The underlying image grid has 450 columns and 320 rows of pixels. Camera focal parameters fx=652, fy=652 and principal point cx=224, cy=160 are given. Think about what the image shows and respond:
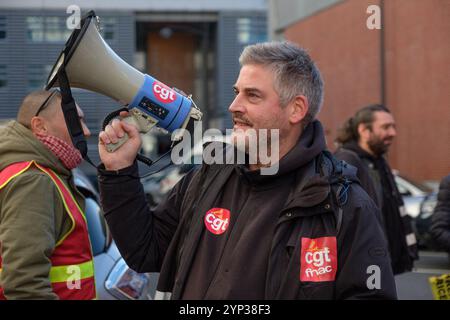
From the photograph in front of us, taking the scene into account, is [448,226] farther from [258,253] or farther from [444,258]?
[444,258]

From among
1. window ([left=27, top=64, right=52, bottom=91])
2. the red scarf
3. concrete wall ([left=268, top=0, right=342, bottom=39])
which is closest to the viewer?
the red scarf

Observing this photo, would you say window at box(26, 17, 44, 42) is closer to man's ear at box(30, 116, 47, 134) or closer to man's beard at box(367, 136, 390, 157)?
man's ear at box(30, 116, 47, 134)

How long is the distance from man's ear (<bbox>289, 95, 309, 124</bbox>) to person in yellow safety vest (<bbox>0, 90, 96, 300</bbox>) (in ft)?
3.14

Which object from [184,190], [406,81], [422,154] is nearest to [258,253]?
[184,190]

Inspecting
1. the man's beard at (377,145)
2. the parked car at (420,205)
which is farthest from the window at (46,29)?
the parked car at (420,205)

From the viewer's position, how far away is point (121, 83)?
88.5 inches

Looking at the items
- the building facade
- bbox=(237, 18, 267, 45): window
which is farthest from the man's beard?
bbox=(237, 18, 267, 45): window

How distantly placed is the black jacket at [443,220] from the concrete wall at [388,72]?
7.34 metres

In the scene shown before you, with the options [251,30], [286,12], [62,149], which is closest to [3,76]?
[62,149]

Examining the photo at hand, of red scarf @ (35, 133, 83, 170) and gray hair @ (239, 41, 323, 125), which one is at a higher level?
gray hair @ (239, 41, 323, 125)

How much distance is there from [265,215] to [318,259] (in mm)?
229

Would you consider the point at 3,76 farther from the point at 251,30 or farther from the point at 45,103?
the point at 251,30

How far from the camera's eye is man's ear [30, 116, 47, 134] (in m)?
3.04

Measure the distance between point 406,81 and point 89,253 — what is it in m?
12.5
